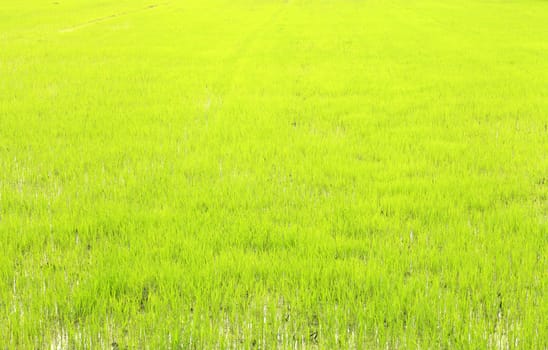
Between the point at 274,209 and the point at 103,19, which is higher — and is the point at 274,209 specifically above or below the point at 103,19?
below

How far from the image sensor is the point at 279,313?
267 centimetres

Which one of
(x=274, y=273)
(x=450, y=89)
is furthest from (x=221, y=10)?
(x=274, y=273)

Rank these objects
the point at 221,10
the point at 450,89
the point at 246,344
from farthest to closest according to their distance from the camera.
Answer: the point at 221,10, the point at 450,89, the point at 246,344

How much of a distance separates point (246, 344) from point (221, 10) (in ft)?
81.4

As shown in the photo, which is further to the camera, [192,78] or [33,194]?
[192,78]

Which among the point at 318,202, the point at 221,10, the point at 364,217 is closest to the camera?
the point at 364,217

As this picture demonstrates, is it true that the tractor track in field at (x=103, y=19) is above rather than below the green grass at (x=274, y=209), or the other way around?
above

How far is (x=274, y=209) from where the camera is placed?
3918 mm

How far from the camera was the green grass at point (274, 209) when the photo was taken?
2590mm

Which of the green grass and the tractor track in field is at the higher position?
the tractor track in field

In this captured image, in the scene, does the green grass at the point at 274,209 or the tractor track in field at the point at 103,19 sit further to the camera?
the tractor track in field at the point at 103,19

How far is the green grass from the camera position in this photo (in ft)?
8.50

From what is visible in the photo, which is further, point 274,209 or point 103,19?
point 103,19

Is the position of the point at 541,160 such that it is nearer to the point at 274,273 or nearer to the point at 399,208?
the point at 399,208
